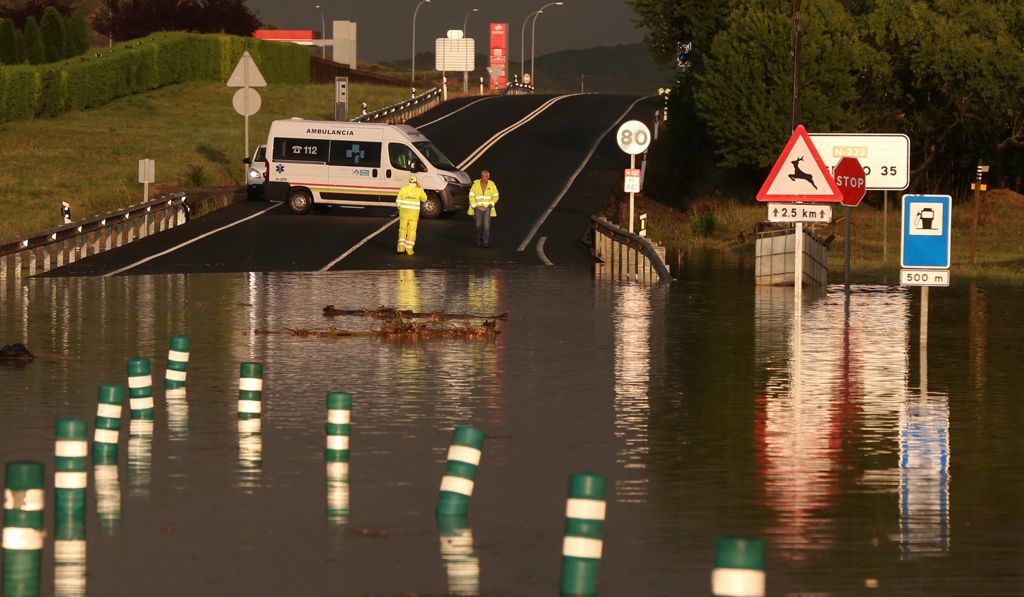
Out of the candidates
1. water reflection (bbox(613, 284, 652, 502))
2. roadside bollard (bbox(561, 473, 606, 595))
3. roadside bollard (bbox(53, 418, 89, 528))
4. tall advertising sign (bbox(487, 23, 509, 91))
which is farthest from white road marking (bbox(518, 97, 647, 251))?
tall advertising sign (bbox(487, 23, 509, 91))

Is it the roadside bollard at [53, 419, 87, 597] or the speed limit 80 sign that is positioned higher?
the speed limit 80 sign

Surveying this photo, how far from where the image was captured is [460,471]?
10516mm

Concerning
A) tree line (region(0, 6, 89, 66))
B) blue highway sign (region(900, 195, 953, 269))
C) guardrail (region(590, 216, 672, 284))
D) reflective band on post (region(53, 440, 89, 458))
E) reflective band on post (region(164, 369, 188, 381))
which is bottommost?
reflective band on post (region(164, 369, 188, 381))

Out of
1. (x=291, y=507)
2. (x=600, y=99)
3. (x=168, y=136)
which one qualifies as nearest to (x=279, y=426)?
(x=291, y=507)

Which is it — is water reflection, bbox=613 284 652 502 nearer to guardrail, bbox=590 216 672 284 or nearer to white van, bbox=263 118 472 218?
guardrail, bbox=590 216 672 284

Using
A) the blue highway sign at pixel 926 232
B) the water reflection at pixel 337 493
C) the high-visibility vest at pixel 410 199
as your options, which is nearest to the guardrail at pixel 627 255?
the high-visibility vest at pixel 410 199

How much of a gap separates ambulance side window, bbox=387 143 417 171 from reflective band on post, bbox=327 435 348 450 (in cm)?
3424

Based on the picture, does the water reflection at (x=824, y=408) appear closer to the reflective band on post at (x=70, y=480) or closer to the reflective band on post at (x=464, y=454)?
the reflective band on post at (x=464, y=454)

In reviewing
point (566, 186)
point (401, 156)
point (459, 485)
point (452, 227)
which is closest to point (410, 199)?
point (452, 227)

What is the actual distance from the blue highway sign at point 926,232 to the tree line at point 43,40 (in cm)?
9291

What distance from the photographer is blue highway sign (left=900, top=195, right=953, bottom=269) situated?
65.2 feet

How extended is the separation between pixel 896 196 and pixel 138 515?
5225cm

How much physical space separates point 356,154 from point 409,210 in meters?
10.4

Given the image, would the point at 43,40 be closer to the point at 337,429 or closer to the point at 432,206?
the point at 432,206
